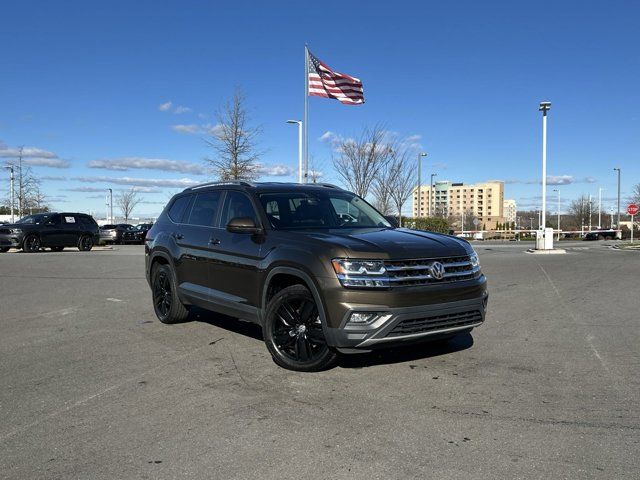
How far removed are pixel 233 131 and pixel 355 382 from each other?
24531 millimetres

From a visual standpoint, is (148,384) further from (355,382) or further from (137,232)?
(137,232)

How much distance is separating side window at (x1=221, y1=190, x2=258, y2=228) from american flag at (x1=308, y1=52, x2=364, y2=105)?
18067mm

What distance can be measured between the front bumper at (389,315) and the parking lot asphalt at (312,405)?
0.40 m

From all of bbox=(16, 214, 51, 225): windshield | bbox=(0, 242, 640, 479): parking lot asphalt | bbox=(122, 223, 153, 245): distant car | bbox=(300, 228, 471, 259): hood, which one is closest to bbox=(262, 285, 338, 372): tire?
bbox=(0, 242, 640, 479): parking lot asphalt

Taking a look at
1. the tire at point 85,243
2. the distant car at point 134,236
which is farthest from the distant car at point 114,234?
the tire at point 85,243

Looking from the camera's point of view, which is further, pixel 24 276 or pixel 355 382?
pixel 24 276

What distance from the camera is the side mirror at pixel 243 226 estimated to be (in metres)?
5.58

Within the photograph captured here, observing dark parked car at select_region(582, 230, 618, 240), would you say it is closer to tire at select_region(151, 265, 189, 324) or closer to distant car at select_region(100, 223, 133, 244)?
distant car at select_region(100, 223, 133, 244)

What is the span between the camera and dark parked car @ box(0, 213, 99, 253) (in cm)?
2439

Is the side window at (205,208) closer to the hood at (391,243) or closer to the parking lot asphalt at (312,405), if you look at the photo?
the parking lot asphalt at (312,405)

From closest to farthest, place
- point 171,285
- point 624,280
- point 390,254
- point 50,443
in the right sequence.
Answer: point 50,443 → point 390,254 → point 171,285 → point 624,280

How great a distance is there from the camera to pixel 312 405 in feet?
14.2

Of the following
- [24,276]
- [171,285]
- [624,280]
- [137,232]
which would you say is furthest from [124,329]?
[137,232]

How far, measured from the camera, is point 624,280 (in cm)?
1287
